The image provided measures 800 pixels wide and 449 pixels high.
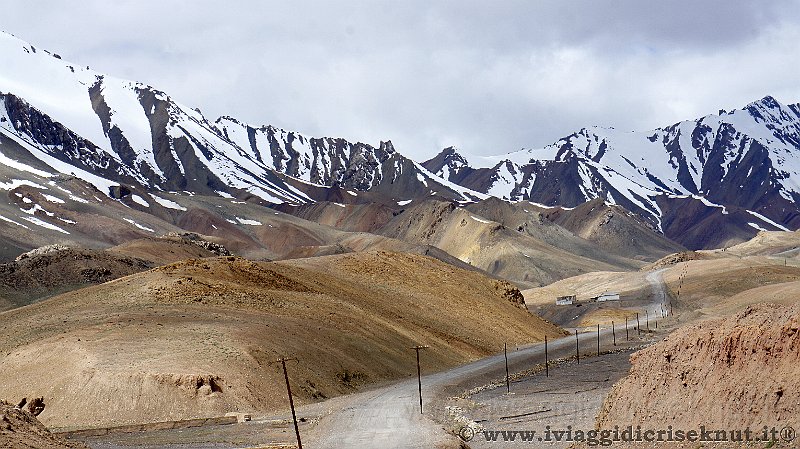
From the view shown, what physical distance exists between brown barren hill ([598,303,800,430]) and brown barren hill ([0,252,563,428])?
65.1 feet

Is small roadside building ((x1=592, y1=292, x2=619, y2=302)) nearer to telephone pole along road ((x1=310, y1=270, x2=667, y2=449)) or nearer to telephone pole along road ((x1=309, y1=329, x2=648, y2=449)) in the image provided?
telephone pole along road ((x1=310, y1=270, x2=667, y2=449))

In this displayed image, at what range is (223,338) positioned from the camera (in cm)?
4488

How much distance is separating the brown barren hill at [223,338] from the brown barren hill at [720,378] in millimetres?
19853

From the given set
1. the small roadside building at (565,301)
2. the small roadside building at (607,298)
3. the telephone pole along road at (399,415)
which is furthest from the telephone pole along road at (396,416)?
the small roadside building at (565,301)

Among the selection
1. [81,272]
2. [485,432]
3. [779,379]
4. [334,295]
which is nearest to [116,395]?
[485,432]

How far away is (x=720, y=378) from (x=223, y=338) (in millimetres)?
28914

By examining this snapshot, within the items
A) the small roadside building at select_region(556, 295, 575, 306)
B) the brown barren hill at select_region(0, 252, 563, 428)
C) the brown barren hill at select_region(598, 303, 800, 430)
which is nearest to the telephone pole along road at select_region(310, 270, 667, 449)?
the brown barren hill at select_region(0, 252, 563, 428)

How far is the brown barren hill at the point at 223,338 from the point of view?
3841cm

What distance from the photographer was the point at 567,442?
2584 cm

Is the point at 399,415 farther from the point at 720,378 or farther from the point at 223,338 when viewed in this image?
the point at 720,378

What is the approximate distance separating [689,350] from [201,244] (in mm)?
133224

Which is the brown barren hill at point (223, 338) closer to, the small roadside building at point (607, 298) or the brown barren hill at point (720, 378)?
the brown barren hill at point (720, 378)

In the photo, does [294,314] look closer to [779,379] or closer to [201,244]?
[779,379]

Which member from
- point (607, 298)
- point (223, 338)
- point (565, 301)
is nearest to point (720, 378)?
point (223, 338)
